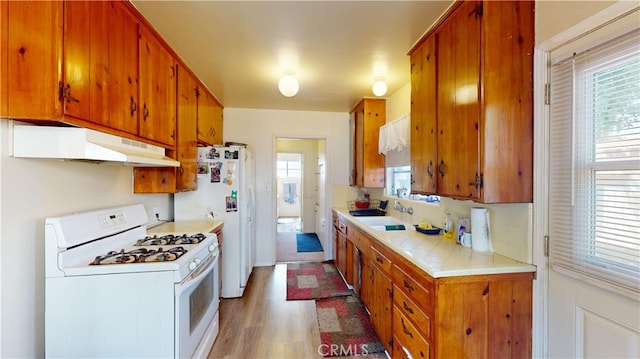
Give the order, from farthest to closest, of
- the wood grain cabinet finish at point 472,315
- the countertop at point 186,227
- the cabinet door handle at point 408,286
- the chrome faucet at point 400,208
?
the chrome faucet at point 400,208
the countertop at point 186,227
the cabinet door handle at point 408,286
the wood grain cabinet finish at point 472,315

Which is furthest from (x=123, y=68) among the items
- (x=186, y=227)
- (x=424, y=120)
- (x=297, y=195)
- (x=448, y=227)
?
(x=297, y=195)

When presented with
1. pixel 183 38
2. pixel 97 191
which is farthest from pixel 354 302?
pixel 183 38

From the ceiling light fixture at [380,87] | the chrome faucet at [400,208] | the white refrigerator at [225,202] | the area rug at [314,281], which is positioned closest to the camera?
the ceiling light fixture at [380,87]

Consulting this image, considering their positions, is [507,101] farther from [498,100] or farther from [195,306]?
[195,306]

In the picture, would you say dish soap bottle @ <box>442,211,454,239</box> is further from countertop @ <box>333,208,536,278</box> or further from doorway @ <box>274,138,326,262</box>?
doorway @ <box>274,138,326,262</box>

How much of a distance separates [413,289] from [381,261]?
511 mm

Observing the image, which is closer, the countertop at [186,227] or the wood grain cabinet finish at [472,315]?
the wood grain cabinet finish at [472,315]

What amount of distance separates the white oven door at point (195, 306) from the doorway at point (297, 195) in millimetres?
2059

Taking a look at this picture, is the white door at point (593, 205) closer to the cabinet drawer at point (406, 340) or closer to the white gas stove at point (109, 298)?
the cabinet drawer at point (406, 340)

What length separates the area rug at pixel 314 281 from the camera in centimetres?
A: 310

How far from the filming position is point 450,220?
83.5 inches

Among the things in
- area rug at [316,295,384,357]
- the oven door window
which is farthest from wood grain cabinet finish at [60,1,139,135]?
area rug at [316,295,384,357]

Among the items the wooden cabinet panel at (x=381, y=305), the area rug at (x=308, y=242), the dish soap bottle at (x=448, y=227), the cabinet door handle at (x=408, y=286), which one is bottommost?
the area rug at (x=308, y=242)

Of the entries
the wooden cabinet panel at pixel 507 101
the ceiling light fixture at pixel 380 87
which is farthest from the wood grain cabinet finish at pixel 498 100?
the ceiling light fixture at pixel 380 87
